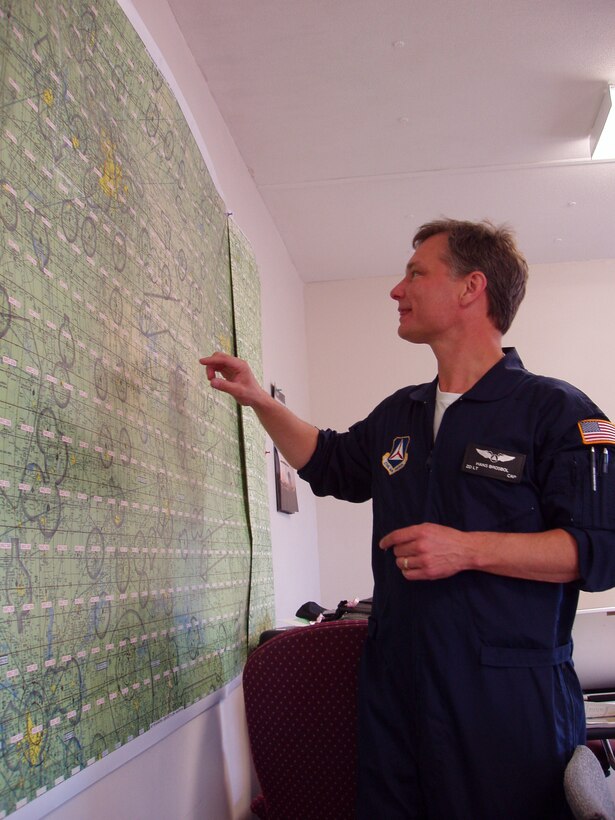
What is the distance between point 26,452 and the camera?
1193 mm

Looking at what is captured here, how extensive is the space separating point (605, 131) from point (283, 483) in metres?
2.16

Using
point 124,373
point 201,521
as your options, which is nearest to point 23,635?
point 124,373

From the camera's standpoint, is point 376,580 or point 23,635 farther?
point 376,580

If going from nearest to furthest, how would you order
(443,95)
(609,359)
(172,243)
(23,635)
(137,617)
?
(23,635)
(137,617)
(172,243)
(443,95)
(609,359)

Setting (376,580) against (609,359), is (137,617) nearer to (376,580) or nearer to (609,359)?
(376,580)

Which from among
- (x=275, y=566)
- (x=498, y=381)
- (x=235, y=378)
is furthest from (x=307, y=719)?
(x=275, y=566)

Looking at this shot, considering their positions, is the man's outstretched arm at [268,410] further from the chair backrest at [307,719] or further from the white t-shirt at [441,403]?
the chair backrest at [307,719]

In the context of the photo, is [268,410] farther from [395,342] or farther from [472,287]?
[395,342]

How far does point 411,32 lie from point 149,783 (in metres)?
2.54

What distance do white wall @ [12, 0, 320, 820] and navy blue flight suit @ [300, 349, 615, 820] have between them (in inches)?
19.1

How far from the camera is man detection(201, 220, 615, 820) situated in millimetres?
1372

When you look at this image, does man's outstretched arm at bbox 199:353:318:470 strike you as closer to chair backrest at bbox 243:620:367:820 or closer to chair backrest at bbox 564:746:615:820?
chair backrest at bbox 243:620:367:820

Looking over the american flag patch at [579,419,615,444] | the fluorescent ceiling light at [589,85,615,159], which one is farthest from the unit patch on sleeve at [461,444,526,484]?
the fluorescent ceiling light at [589,85,615,159]

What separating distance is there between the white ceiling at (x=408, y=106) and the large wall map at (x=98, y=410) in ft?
3.01
